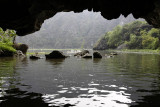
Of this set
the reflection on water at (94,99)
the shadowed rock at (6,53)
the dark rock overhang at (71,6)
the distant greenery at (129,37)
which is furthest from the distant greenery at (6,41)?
the distant greenery at (129,37)

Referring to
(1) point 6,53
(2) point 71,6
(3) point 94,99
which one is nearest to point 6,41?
(1) point 6,53

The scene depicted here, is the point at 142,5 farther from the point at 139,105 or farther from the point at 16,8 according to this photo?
the point at 16,8

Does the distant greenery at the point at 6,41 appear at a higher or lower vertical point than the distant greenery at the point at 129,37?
lower

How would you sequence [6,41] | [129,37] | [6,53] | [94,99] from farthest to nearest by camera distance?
[129,37]
[6,41]
[6,53]
[94,99]

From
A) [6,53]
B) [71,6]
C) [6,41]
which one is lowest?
[6,53]

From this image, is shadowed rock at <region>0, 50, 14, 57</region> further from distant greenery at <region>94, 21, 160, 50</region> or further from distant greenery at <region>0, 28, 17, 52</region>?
distant greenery at <region>94, 21, 160, 50</region>

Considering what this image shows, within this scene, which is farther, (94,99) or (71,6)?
(71,6)

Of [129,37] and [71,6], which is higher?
[129,37]

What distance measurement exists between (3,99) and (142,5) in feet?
31.0

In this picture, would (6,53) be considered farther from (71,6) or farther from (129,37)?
(129,37)

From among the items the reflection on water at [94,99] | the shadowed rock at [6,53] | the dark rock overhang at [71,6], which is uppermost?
the dark rock overhang at [71,6]

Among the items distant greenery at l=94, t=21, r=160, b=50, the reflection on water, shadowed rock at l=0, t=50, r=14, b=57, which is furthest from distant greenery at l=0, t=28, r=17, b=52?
distant greenery at l=94, t=21, r=160, b=50

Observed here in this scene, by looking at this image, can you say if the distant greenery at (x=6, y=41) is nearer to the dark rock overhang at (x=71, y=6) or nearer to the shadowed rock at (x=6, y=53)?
the shadowed rock at (x=6, y=53)

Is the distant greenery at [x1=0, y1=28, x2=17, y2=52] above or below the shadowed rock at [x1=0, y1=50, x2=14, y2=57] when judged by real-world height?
above
